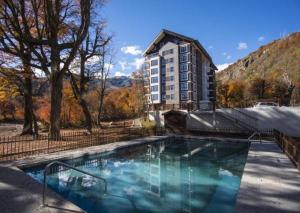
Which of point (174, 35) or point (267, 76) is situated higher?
point (174, 35)

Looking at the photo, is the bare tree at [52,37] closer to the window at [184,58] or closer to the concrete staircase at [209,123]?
the concrete staircase at [209,123]

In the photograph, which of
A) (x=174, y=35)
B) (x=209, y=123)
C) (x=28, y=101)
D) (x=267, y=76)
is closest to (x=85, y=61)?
(x=28, y=101)

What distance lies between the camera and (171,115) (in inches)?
1197

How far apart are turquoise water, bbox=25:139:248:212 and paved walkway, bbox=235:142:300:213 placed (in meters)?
0.64

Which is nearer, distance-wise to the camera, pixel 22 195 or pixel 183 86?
pixel 22 195

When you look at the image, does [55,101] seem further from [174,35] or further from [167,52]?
[167,52]

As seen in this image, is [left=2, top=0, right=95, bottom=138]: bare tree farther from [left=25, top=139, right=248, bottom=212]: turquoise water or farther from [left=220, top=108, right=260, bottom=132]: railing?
[left=220, top=108, right=260, bottom=132]: railing

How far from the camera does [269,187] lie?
8109mm

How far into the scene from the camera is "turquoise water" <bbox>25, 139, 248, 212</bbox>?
7884mm

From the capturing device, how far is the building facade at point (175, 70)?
55.5 metres

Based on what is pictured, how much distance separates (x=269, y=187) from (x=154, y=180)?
4.60 meters

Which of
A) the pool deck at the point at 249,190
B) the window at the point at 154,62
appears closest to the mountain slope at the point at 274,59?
the window at the point at 154,62

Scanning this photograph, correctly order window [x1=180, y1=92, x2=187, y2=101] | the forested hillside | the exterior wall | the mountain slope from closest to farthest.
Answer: the forested hillside → window [x1=180, y1=92, x2=187, y2=101] → the exterior wall → the mountain slope

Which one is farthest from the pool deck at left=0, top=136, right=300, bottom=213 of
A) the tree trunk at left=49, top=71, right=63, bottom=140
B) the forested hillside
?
the forested hillside
